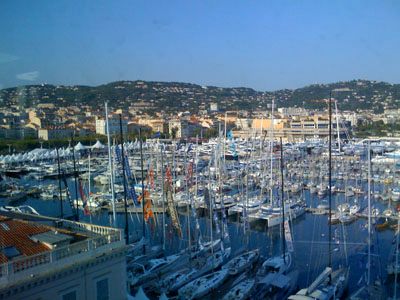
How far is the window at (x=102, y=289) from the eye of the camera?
4.97 metres

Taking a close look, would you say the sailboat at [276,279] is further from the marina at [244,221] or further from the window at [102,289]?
the window at [102,289]

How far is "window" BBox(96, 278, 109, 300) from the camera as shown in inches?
196

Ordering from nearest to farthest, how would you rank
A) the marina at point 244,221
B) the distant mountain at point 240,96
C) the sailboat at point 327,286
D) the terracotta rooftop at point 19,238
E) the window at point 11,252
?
the window at point 11,252, the terracotta rooftop at point 19,238, the sailboat at point 327,286, the marina at point 244,221, the distant mountain at point 240,96

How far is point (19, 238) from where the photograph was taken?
196 inches

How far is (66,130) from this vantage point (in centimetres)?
3522

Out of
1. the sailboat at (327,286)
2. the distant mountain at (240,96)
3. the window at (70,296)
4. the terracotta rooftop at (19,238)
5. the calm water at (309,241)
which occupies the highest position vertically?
the distant mountain at (240,96)

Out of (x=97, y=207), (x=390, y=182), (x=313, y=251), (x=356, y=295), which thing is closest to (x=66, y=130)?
(x=97, y=207)

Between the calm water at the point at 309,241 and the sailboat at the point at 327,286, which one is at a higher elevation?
the sailboat at the point at 327,286

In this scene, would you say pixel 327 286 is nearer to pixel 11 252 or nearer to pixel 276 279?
pixel 276 279

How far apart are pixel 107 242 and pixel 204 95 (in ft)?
285

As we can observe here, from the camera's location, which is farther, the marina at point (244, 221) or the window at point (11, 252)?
the marina at point (244, 221)

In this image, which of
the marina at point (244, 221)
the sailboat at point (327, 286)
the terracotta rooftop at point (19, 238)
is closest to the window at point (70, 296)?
the terracotta rooftop at point (19, 238)

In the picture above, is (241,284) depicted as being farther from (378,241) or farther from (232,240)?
(378,241)

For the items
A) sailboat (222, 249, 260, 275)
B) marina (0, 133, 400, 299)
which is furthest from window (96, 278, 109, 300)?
sailboat (222, 249, 260, 275)
